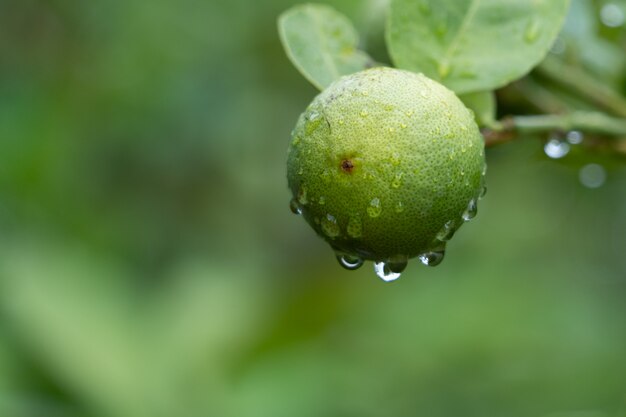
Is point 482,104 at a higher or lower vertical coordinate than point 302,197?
higher

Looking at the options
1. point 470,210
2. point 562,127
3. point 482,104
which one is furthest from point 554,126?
point 470,210

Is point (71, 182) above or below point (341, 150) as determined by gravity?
above

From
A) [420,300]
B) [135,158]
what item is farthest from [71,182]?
[420,300]

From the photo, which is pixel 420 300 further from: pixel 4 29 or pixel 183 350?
pixel 4 29

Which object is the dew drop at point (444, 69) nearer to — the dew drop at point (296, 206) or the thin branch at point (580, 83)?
the dew drop at point (296, 206)

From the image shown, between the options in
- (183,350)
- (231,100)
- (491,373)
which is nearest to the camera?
(491,373)

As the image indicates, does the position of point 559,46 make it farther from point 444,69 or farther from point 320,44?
point 320,44

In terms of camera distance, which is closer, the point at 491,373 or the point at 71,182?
the point at 491,373
